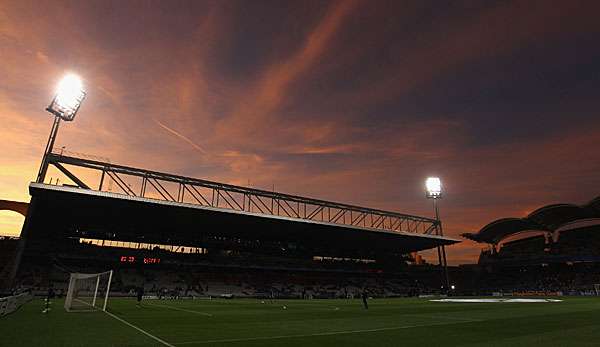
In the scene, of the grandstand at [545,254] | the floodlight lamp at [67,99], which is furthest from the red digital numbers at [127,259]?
the grandstand at [545,254]

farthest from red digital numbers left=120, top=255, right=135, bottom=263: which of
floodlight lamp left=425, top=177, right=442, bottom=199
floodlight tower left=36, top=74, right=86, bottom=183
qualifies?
floodlight lamp left=425, top=177, right=442, bottom=199

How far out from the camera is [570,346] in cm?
1026

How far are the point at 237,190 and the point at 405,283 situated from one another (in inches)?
2072

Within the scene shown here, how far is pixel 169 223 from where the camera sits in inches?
2292

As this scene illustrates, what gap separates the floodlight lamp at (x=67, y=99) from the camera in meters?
42.9

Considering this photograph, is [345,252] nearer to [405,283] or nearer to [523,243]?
[405,283]

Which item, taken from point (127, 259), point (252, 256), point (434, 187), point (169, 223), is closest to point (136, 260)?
point (127, 259)

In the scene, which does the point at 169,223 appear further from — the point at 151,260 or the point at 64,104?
the point at 64,104

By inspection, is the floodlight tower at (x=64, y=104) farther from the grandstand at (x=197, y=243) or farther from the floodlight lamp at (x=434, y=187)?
the floodlight lamp at (x=434, y=187)

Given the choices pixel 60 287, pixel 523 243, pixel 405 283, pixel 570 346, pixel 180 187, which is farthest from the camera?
pixel 523 243

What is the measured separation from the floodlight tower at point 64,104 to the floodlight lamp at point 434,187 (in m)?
66.0

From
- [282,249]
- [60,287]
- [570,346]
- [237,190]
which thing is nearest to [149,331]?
[570,346]

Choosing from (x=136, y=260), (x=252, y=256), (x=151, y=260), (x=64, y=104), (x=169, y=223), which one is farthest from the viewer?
(x=252, y=256)

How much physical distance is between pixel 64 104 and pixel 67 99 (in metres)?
0.79
